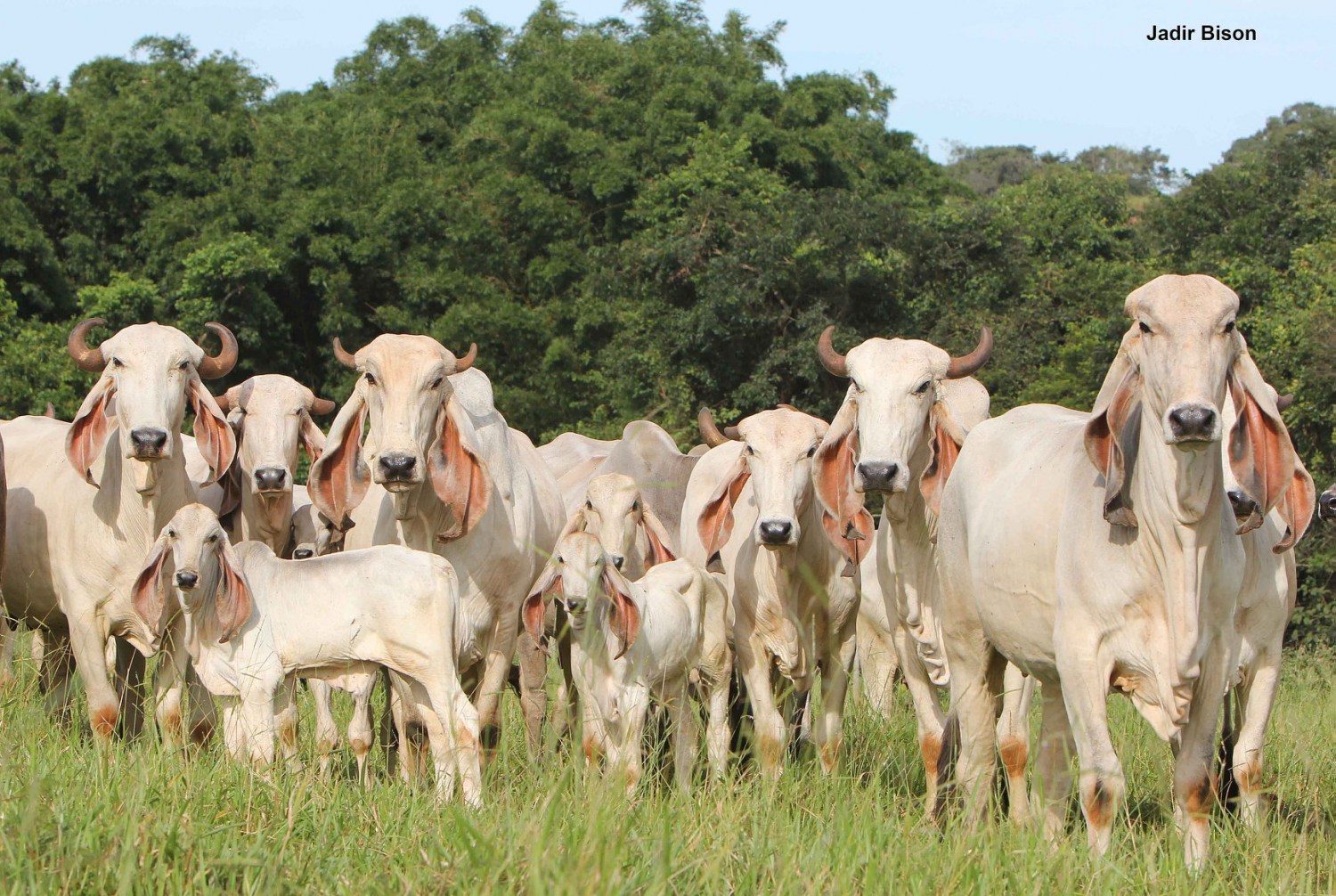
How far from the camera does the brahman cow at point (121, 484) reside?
689 cm

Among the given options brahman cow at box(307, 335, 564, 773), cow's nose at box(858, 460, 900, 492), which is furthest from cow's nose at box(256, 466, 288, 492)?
cow's nose at box(858, 460, 900, 492)

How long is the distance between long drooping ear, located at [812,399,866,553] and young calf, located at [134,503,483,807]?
5.45 feet

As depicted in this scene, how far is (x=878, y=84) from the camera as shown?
32.5m

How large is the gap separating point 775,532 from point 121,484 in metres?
2.73

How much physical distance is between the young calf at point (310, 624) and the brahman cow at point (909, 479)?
1704mm

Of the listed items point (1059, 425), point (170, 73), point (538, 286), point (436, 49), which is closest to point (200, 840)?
point (1059, 425)

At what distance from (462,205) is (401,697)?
69.3 ft

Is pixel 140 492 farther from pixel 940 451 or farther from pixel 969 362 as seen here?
pixel 969 362

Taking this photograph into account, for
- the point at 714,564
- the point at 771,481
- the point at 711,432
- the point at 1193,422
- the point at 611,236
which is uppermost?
the point at 611,236

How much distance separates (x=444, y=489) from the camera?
7098mm

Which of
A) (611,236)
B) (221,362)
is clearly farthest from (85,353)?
(611,236)

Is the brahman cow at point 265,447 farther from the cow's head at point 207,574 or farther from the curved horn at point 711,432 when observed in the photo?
the curved horn at point 711,432

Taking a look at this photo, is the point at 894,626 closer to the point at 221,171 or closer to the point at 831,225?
the point at 831,225

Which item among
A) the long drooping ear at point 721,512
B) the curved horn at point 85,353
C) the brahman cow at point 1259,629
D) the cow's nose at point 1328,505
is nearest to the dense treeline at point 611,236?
the long drooping ear at point 721,512
